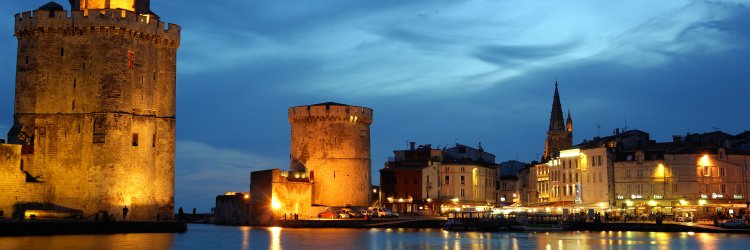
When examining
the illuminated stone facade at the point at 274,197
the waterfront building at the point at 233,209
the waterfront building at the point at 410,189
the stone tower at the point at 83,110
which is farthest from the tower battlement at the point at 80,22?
the waterfront building at the point at 410,189

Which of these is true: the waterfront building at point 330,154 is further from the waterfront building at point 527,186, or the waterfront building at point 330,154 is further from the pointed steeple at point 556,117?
the pointed steeple at point 556,117

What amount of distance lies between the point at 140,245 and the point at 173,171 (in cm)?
1698


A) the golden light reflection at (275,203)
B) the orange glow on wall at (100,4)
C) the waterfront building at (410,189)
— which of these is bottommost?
the golden light reflection at (275,203)

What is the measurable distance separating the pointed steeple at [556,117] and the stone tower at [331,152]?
128 ft

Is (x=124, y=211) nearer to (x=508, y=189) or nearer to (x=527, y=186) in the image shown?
(x=508, y=189)

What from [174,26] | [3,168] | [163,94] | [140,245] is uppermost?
[174,26]

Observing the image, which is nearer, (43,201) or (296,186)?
(43,201)

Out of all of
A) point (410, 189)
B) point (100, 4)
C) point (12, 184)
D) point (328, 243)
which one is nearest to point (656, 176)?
point (410, 189)

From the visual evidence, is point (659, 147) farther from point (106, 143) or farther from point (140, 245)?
point (140, 245)

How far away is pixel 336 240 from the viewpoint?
1716 inches

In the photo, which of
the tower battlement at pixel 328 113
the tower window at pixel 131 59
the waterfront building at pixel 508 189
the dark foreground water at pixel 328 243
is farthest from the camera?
the waterfront building at pixel 508 189

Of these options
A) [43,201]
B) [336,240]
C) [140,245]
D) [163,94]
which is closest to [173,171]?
[163,94]

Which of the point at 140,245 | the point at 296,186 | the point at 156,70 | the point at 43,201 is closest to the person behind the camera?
the point at 140,245

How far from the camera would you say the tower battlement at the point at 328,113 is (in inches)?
2842
